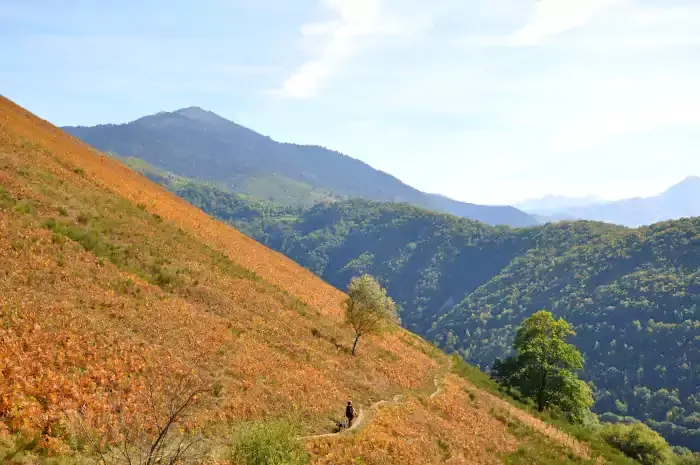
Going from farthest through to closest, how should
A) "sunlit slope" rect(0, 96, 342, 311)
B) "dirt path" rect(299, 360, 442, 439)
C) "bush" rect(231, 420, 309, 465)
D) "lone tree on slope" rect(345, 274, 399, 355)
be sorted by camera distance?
"sunlit slope" rect(0, 96, 342, 311), "lone tree on slope" rect(345, 274, 399, 355), "dirt path" rect(299, 360, 442, 439), "bush" rect(231, 420, 309, 465)

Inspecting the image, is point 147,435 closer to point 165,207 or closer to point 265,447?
point 265,447

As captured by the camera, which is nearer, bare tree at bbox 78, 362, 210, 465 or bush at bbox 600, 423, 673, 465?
bare tree at bbox 78, 362, 210, 465

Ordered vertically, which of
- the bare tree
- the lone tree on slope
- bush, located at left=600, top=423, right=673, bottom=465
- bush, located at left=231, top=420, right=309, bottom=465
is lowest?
bush, located at left=600, top=423, right=673, bottom=465

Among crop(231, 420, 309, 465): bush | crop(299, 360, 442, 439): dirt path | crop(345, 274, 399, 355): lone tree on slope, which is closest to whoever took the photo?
crop(231, 420, 309, 465): bush

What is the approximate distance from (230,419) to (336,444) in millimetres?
5316

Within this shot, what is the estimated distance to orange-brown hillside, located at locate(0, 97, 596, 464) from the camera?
18.5 m

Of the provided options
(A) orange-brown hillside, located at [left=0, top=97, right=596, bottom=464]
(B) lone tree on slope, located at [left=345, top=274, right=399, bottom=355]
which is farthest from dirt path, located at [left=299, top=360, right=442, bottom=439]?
(B) lone tree on slope, located at [left=345, top=274, right=399, bottom=355]

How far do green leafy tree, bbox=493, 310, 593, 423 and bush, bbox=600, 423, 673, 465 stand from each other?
3.91m

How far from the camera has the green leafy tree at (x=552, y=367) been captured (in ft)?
Result: 174

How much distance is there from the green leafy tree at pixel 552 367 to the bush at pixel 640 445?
391cm

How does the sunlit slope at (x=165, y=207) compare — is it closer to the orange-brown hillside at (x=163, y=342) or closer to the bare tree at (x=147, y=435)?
the orange-brown hillside at (x=163, y=342)

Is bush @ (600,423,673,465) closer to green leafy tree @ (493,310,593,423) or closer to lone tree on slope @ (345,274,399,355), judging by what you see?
green leafy tree @ (493,310,593,423)

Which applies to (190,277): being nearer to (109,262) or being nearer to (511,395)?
(109,262)

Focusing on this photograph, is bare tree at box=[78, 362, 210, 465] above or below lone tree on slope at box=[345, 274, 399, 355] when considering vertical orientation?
below
